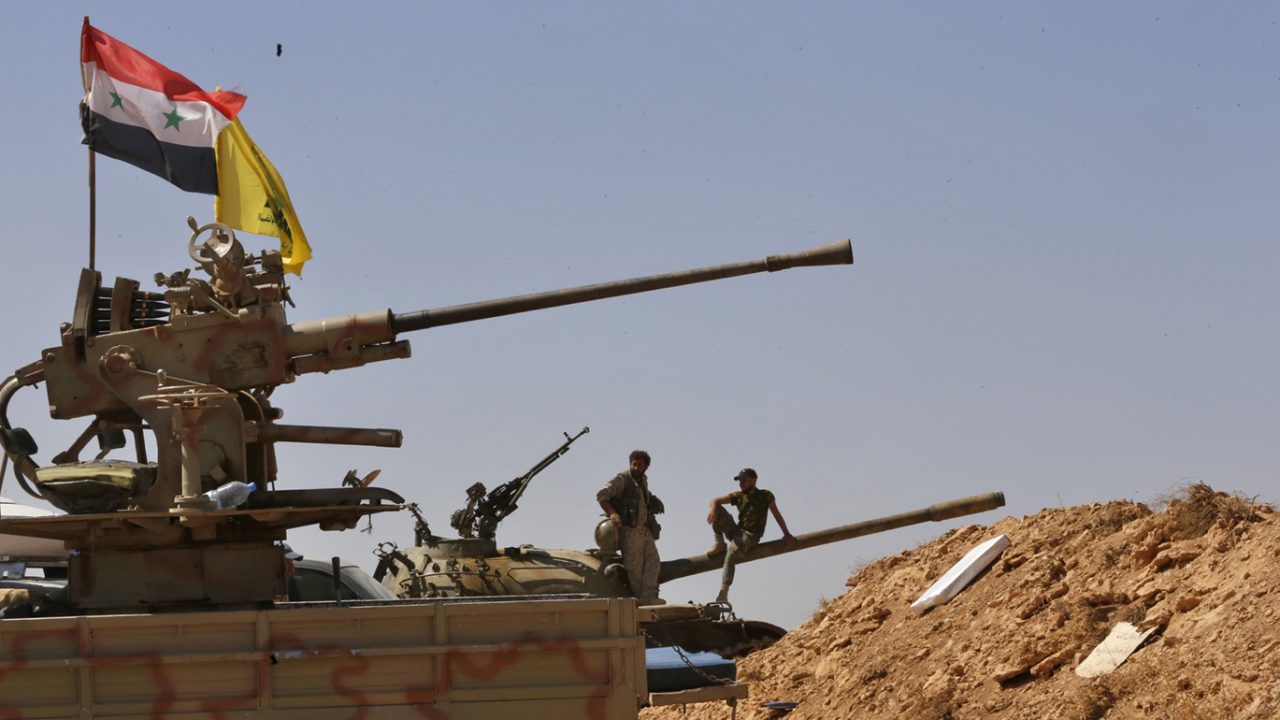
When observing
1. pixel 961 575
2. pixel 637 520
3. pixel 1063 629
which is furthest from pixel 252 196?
pixel 1063 629

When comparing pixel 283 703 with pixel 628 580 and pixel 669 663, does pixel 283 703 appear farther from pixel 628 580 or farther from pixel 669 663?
pixel 628 580

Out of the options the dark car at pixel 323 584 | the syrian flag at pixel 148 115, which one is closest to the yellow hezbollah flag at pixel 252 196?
the syrian flag at pixel 148 115

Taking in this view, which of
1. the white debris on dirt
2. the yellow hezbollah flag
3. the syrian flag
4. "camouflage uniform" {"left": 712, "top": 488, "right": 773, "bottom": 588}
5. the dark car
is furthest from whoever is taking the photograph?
"camouflage uniform" {"left": 712, "top": 488, "right": 773, "bottom": 588}

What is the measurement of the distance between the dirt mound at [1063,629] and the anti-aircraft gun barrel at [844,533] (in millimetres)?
1310

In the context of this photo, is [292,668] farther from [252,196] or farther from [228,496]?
[252,196]

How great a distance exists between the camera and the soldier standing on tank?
52.3 ft

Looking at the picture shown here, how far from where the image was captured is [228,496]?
374 inches

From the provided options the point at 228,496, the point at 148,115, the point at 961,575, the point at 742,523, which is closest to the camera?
the point at 228,496

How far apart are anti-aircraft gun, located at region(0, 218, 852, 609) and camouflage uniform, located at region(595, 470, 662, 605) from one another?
16.0 ft

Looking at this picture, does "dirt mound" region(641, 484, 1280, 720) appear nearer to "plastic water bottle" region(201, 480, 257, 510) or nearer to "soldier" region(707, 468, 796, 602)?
"soldier" region(707, 468, 796, 602)

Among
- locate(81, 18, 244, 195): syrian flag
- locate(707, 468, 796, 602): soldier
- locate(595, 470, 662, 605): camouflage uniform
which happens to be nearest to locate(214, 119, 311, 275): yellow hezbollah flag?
locate(81, 18, 244, 195): syrian flag

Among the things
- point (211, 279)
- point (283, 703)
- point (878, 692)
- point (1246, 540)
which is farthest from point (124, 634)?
point (1246, 540)

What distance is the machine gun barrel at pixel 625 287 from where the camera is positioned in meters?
11.5

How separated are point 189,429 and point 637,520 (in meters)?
7.03
